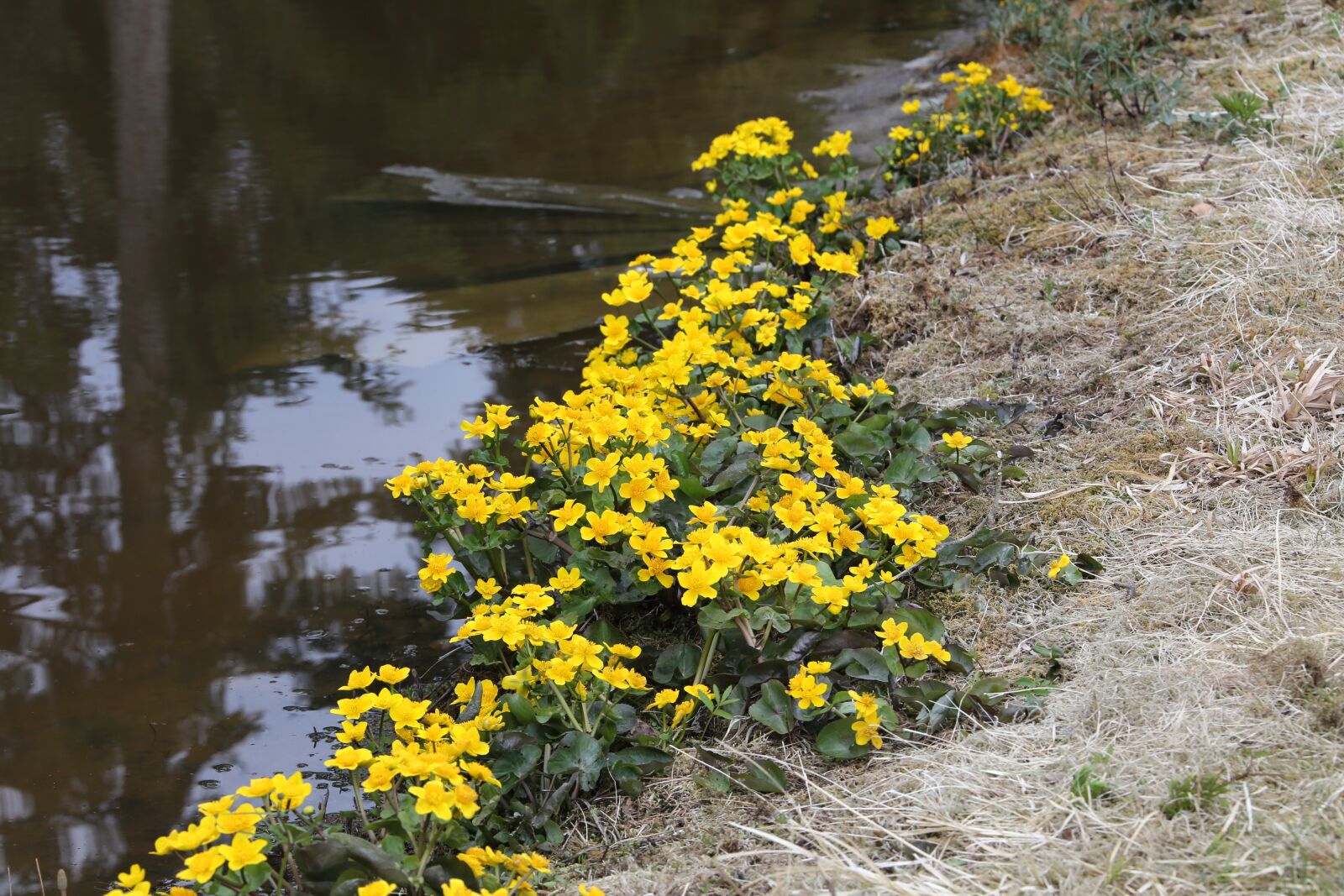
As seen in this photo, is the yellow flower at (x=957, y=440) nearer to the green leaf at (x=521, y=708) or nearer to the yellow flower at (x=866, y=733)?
the yellow flower at (x=866, y=733)

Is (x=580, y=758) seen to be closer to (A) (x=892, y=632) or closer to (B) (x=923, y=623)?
(A) (x=892, y=632)

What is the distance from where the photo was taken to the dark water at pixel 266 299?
304cm

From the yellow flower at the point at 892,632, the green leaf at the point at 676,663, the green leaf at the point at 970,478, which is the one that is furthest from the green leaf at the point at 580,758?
the green leaf at the point at 970,478

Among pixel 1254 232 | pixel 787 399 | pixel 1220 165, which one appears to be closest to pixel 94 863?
pixel 787 399

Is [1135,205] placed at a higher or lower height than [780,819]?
higher

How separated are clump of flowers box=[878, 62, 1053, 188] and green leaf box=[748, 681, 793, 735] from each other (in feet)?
10.8

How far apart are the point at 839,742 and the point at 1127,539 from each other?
0.97 m

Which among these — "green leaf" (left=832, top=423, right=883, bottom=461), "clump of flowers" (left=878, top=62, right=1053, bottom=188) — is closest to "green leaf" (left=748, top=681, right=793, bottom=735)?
"green leaf" (left=832, top=423, right=883, bottom=461)

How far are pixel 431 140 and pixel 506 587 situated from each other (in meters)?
4.73

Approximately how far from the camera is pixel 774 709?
2.44 metres

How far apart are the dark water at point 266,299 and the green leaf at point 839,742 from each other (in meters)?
1.26

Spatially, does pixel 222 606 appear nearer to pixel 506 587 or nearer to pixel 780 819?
pixel 506 587

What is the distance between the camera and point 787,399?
130 inches

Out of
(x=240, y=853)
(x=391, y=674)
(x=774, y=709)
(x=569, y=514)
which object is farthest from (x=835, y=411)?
(x=240, y=853)
